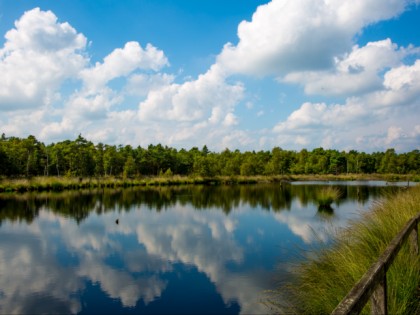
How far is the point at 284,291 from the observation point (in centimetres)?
859

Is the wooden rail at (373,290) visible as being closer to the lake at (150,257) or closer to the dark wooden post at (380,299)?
the dark wooden post at (380,299)

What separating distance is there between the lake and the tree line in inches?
Answer: 1158

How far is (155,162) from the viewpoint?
63844 millimetres

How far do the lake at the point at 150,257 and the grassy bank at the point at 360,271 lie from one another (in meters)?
0.83

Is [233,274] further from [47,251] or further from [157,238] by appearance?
[47,251]

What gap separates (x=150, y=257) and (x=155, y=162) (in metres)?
51.7

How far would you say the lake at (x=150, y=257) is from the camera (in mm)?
8812

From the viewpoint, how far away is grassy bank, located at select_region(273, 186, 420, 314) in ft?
14.6

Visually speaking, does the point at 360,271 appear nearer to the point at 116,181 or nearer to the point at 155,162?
the point at 116,181

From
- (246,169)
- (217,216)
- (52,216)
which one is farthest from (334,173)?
(52,216)

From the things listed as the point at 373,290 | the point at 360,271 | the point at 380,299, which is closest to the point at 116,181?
the point at 360,271

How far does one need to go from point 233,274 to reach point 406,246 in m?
6.18

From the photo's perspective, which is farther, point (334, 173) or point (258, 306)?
point (334, 173)

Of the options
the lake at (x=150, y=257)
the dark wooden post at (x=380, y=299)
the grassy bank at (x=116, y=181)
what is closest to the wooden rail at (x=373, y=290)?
the dark wooden post at (x=380, y=299)
